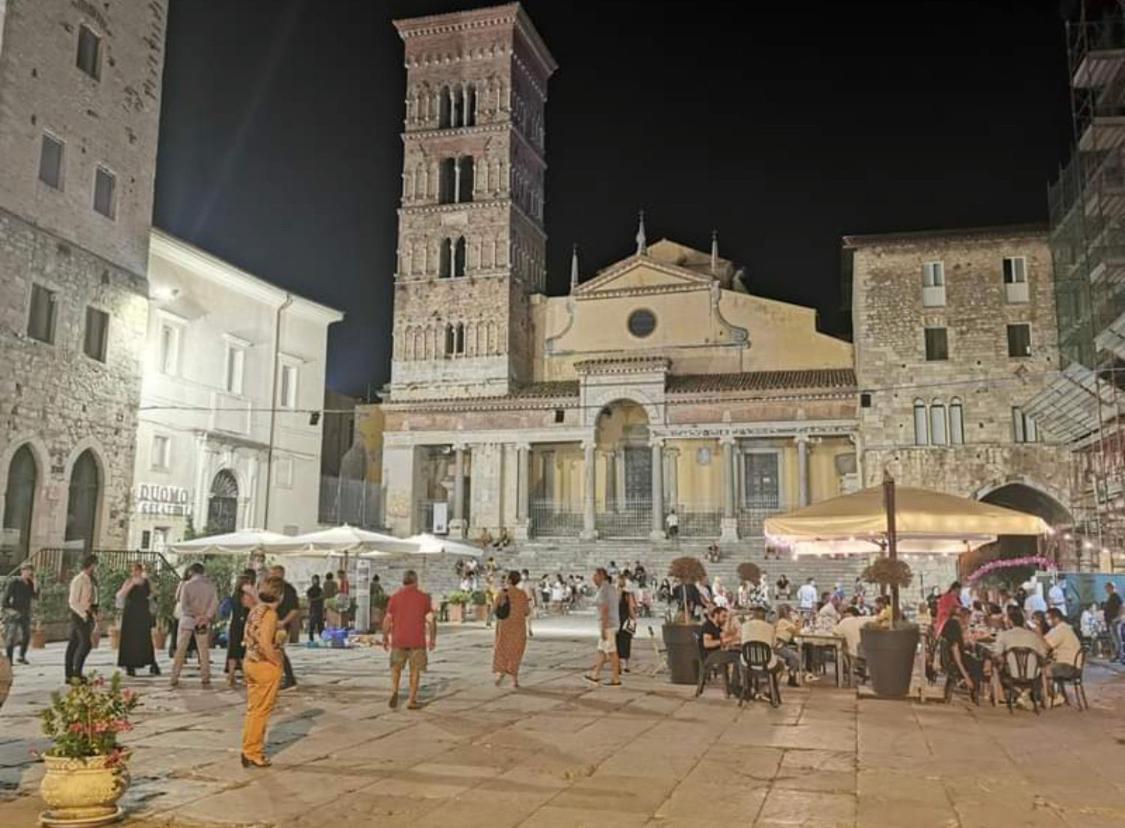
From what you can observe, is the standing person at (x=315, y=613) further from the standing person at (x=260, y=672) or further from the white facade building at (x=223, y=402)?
the standing person at (x=260, y=672)

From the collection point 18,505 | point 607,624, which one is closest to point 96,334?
point 18,505

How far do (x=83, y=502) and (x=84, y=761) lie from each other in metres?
18.3

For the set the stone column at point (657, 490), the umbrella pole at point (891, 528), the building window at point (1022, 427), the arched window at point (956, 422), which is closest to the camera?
the umbrella pole at point (891, 528)

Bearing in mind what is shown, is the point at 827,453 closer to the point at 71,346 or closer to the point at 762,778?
the point at 71,346

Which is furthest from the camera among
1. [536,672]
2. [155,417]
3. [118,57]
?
[155,417]

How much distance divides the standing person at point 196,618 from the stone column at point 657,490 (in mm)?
24164

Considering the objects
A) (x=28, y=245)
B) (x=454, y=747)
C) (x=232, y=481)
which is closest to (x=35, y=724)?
(x=454, y=747)

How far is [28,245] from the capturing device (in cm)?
2025

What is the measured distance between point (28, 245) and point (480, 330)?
21410 mm

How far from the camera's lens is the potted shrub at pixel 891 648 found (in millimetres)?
11352

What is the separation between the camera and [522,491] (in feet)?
124

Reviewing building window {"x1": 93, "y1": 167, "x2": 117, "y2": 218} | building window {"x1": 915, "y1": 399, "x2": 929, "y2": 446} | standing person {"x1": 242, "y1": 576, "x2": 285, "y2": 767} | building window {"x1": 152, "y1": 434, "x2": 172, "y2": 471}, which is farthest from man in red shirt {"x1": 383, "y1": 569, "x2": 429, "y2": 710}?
building window {"x1": 915, "y1": 399, "x2": 929, "y2": 446}

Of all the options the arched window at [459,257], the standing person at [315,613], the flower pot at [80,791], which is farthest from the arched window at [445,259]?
the flower pot at [80,791]

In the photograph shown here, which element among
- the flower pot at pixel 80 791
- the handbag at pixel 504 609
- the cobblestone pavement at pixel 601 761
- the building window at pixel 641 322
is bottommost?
the cobblestone pavement at pixel 601 761
